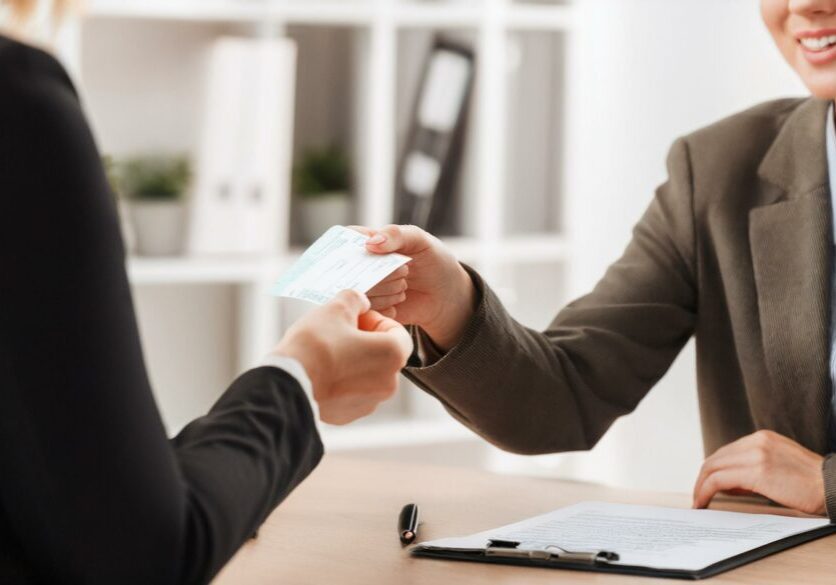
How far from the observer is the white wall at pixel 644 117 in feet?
10.2

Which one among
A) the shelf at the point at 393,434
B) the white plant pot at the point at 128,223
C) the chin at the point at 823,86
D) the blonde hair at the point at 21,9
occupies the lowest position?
the shelf at the point at 393,434

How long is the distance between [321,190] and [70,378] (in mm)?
2383

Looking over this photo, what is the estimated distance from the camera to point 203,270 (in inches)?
122

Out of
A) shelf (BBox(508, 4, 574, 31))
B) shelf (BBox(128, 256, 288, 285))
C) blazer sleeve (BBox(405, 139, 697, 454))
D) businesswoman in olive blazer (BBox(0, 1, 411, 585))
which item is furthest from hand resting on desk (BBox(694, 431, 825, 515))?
shelf (BBox(508, 4, 574, 31))

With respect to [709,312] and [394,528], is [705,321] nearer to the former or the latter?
[709,312]

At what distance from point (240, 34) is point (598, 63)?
0.93m

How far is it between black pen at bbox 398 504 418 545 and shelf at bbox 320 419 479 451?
1742mm

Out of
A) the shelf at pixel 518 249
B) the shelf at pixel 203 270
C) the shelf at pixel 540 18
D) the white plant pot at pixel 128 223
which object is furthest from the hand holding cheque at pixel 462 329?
the shelf at pixel 540 18

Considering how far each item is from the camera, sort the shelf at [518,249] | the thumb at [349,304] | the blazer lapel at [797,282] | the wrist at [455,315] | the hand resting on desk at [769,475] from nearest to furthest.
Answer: the thumb at [349,304] → the hand resting on desk at [769,475] → the wrist at [455,315] → the blazer lapel at [797,282] → the shelf at [518,249]

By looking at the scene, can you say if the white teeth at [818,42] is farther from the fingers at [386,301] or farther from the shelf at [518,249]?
the shelf at [518,249]

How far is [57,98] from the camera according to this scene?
96 centimetres

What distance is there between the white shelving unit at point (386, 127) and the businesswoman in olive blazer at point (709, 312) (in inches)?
51.3

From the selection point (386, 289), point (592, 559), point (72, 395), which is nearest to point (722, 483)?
point (592, 559)

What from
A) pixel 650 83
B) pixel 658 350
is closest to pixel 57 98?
pixel 658 350
